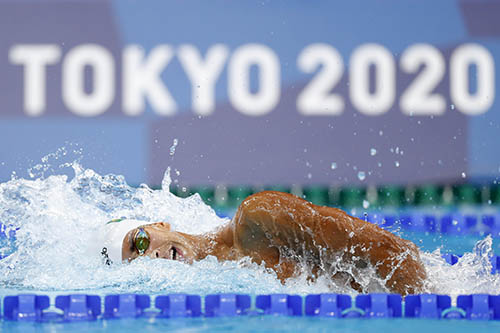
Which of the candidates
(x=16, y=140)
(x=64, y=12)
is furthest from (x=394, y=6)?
(x=16, y=140)

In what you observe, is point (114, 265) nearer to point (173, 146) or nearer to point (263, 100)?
point (173, 146)

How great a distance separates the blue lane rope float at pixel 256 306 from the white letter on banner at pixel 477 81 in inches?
130

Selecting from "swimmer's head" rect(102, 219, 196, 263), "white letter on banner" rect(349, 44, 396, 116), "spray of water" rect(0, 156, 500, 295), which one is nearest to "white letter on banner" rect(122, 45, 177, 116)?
"white letter on banner" rect(349, 44, 396, 116)

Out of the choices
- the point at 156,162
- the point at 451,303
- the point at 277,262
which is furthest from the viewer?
the point at 156,162

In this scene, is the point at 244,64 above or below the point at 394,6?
below

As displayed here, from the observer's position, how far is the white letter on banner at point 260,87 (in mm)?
5570

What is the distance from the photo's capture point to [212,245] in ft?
9.16

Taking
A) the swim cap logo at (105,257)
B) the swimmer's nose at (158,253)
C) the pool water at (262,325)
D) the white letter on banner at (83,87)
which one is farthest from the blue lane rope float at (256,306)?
the white letter on banner at (83,87)

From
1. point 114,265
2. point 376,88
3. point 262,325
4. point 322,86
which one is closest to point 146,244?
point 114,265

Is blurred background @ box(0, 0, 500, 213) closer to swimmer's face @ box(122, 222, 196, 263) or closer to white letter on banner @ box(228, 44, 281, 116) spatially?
white letter on banner @ box(228, 44, 281, 116)

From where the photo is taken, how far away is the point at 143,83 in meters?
5.54

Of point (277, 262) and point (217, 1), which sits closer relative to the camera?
point (277, 262)

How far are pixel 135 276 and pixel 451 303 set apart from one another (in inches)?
42.1

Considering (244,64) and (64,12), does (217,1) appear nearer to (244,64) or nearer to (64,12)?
(244,64)
